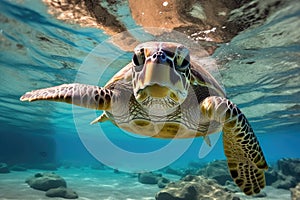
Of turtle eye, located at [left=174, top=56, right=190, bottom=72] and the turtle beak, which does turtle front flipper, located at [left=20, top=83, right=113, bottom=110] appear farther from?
turtle eye, located at [left=174, top=56, right=190, bottom=72]

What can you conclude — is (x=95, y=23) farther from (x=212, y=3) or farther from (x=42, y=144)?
(x=42, y=144)

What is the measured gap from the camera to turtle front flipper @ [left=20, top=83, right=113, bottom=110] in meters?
3.51

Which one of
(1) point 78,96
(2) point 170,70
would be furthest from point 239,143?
(1) point 78,96

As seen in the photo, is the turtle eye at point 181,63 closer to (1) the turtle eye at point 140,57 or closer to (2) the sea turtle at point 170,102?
(2) the sea turtle at point 170,102

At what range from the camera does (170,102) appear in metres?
3.33

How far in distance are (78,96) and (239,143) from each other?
8.28ft

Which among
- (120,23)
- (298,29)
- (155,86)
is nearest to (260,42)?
(298,29)

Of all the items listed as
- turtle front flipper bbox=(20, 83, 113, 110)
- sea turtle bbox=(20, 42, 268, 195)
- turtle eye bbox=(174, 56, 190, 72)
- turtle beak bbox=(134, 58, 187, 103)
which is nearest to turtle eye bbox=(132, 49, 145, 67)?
sea turtle bbox=(20, 42, 268, 195)

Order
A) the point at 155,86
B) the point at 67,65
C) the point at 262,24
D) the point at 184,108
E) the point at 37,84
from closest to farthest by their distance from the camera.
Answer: the point at 155,86 < the point at 184,108 < the point at 262,24 < the point at 67,65 < the point at 37,84

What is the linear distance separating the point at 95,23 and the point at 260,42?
6.33 metres

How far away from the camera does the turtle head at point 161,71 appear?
2.54 m

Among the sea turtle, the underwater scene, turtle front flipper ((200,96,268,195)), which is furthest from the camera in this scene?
the underwater scene

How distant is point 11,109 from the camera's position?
25.4 meters

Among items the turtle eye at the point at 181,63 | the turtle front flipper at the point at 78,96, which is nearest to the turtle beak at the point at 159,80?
the turtle eye at the point at 181,63
